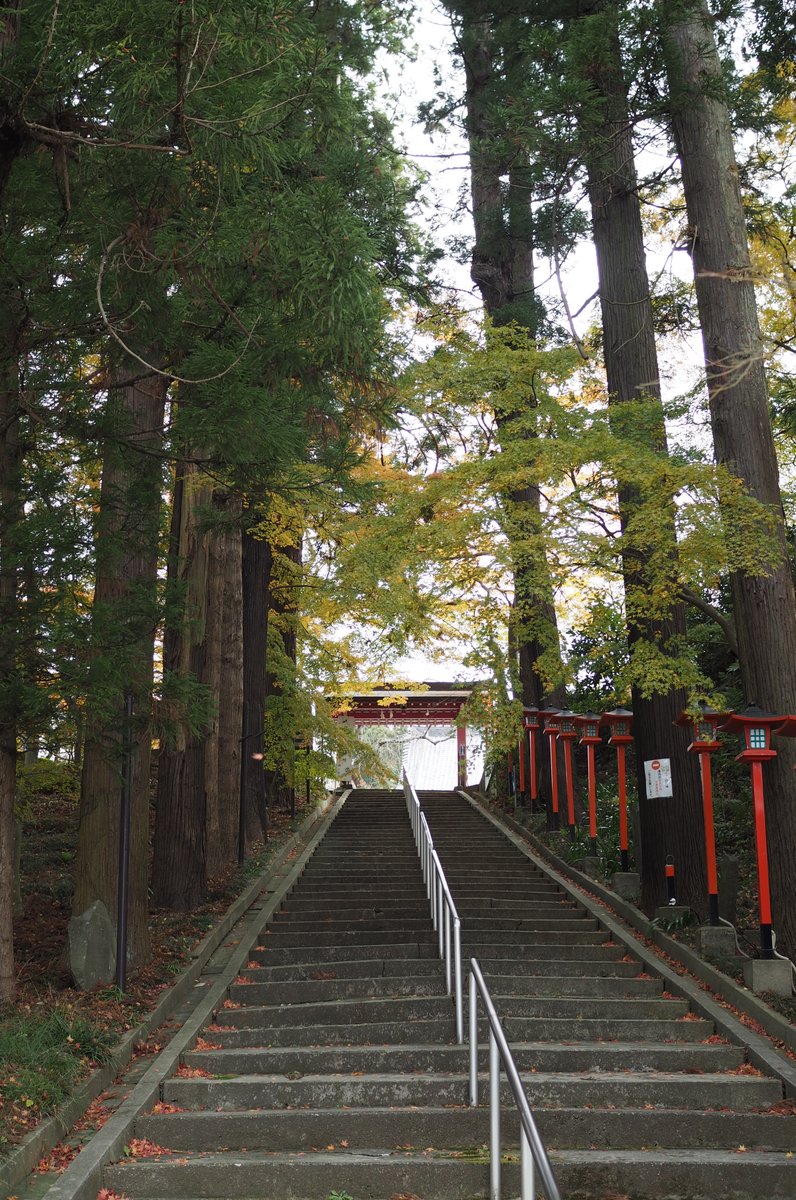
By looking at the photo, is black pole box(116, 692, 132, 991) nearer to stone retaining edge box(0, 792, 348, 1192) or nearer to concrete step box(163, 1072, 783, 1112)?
stone retaining edge box(0, 792, 348, 1192)

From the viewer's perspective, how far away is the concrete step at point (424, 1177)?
5797 millimetres

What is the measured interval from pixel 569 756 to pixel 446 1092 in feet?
38.5

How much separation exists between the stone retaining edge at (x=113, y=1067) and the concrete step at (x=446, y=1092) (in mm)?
516

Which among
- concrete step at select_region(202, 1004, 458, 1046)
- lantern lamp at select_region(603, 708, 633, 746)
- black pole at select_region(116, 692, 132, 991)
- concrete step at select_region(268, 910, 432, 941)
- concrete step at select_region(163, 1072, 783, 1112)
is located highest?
lantern lamp at select_region(603, 708, 633, 746)

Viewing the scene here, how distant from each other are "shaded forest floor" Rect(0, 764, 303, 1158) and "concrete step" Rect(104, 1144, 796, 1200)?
699mm

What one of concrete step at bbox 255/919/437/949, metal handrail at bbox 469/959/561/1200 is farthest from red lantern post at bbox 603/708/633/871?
metal handrail at bbox 469/959/561/1200

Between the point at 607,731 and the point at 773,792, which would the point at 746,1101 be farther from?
the point at 607,731

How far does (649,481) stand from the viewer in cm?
1065

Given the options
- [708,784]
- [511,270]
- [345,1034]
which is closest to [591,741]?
[708,784]

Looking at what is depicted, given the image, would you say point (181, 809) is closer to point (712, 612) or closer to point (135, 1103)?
point (712, 612)

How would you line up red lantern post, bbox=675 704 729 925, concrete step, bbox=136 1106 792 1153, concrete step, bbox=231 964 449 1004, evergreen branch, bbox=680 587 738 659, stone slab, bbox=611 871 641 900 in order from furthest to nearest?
stone slab, bbox=611 871 641 900 → evergreen branch, bbox=680 587 738 659 → red lantern post, bbox=675 704 729 925 → concrete step, bbox=231 964 449 1004 → concrete step, bbox=136 1106 792 1153

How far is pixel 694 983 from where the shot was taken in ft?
32.1

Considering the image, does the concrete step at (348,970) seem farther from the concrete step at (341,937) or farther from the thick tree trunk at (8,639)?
the thick tree trunk at (8,639)

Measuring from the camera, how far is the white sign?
12312mm
